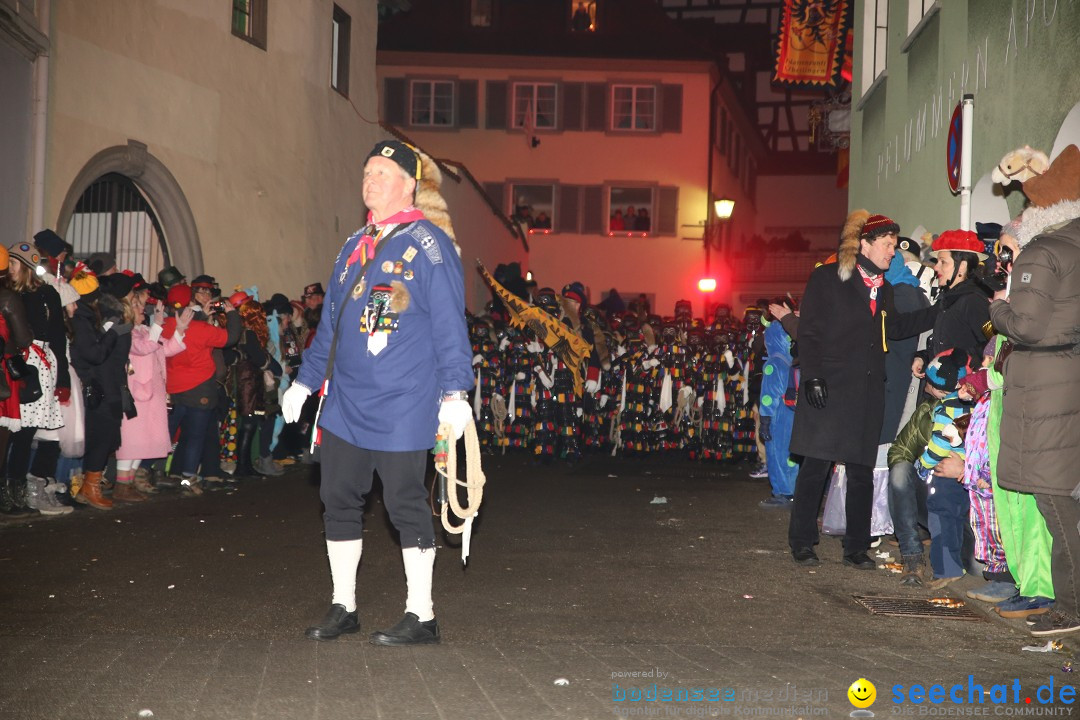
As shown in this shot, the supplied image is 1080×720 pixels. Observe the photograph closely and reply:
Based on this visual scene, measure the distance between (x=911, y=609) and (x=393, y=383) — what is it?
122 inches

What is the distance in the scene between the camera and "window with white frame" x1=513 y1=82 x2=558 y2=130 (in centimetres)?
4106

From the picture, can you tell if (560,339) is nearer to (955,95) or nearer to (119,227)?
(119,227)

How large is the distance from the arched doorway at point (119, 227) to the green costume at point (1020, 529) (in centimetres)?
1163

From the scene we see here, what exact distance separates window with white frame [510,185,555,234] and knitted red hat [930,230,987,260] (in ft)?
109

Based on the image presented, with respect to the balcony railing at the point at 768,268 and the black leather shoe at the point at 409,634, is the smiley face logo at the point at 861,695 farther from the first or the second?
the balcony railing at the point at 768,268

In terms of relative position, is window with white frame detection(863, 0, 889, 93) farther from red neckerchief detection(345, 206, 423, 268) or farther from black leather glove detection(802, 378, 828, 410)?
red neckerchief detection(345, 206, 423, 268)

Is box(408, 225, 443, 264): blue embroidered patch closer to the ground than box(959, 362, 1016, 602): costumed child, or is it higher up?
higher up

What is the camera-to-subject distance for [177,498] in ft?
37.1

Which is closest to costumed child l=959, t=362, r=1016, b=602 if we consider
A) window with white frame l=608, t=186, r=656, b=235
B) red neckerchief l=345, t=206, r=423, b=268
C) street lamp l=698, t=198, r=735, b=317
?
red neckerchief l=345, t=206, r=423, b=268

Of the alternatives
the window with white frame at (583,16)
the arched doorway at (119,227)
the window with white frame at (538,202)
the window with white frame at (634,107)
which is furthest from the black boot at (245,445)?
the window with white frame at (583,16)

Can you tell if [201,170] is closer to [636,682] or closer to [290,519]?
[290,519]

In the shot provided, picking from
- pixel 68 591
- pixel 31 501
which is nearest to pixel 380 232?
pixel 68 591

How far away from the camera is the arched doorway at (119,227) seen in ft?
50.7

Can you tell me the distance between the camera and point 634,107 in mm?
41250
